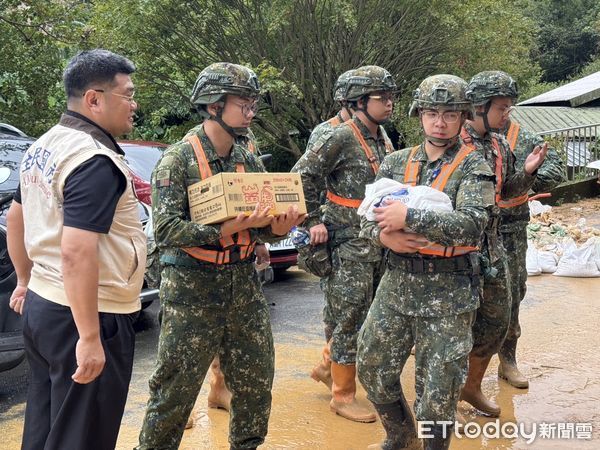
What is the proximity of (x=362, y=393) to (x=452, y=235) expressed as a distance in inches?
85.2

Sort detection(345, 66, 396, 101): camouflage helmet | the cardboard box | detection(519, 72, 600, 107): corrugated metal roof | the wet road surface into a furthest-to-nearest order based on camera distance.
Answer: detection(519, 72, 600, 107): corrugated metal roof
detection(345, 66, 396, 101): camouflage helmet
the wet road surface
the cardboard box

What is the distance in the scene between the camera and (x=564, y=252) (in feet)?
32.0

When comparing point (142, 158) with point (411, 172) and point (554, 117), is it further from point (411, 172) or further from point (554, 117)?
point (554, 117)

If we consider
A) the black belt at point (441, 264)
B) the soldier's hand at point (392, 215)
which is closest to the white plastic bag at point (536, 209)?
the black belt at point (441, 264)

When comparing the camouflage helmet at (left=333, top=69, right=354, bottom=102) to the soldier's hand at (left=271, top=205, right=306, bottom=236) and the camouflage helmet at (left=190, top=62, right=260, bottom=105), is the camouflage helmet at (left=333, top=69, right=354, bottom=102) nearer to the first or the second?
the camouflage helmet at (left=190, top=62, right=260, bottom=105)

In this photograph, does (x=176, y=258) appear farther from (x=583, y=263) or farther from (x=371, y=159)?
(x=583, y=263)

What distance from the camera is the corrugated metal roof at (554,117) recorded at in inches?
676

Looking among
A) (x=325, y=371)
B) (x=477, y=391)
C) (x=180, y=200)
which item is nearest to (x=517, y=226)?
(x=477, y=391)

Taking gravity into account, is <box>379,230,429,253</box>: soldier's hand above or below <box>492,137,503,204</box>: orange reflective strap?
below

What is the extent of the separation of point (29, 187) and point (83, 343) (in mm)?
738

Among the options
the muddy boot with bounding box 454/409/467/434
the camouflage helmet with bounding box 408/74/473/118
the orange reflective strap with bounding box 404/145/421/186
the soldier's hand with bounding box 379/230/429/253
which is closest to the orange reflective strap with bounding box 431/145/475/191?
the orange reflective strap with bounding box 404/145/421/186

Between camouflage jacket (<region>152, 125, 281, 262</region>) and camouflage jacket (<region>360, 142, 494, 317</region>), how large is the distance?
0.72m

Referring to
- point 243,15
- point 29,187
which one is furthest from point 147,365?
point 243,15

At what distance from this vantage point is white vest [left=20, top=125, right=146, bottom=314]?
2996 millimetres
